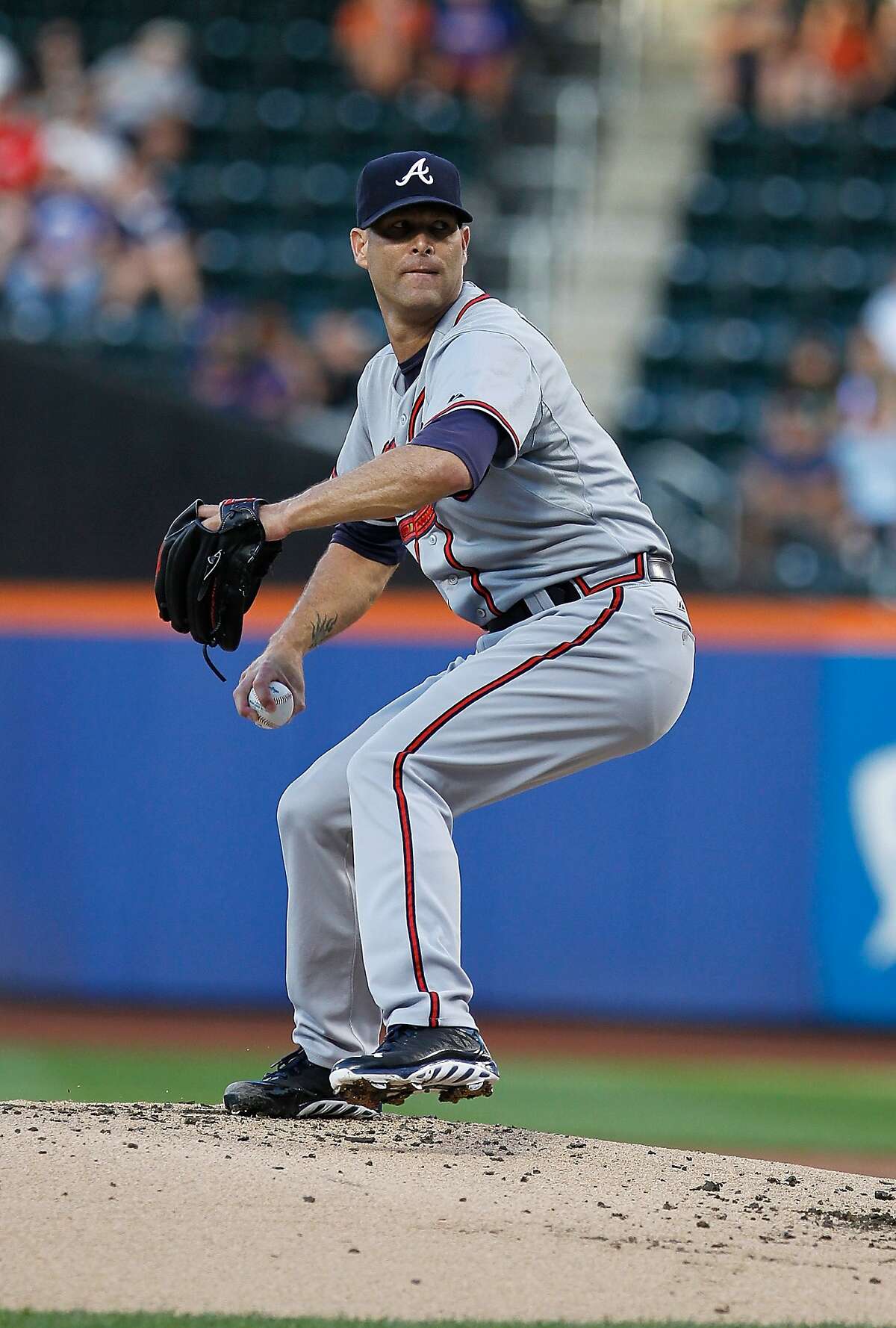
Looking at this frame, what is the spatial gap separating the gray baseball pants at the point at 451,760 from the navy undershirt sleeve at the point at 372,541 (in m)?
0.40

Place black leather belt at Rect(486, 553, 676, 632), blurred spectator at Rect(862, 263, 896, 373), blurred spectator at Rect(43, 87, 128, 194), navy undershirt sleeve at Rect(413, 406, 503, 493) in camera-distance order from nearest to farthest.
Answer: navy undershirt sleeve at Rect(413, 406, 503, 493) → black leather belt at Rect(486, 553, 676, 632) → blurred spectator at Rect(862, 263, 896, 373) → blurred spectator at Rect(43, 87, 128, 194)

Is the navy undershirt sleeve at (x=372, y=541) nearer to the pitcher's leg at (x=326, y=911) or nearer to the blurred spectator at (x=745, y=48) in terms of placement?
the pitcher's leg at (x=326, y=911)

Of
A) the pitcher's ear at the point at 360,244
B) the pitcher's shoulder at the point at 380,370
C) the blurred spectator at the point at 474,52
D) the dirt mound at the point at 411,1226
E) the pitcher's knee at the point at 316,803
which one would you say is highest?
the blurred spectator at the point at 474,52

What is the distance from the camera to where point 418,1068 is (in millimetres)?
3498

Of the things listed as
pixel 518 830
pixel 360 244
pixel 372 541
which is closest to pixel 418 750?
pixel 372 541

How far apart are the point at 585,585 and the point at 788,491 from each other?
4.93 metres

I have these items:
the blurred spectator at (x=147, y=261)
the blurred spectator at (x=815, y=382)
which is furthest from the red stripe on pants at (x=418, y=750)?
the blurred spectator at (x=147, y=261)

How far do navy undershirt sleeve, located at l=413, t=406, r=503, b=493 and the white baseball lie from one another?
0.78m

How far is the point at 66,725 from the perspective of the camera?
757 cm

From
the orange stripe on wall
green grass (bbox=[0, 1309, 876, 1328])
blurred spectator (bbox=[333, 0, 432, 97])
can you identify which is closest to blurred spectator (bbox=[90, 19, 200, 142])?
blurred spectator (bbox=[333, 0, 432, 97])

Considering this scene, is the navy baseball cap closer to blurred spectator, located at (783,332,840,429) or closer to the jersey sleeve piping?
the jersey sleeve piping

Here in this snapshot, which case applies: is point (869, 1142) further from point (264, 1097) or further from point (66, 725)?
point (66, 725)

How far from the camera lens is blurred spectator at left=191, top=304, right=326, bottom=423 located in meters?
8.83

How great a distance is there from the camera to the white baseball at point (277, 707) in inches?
160
